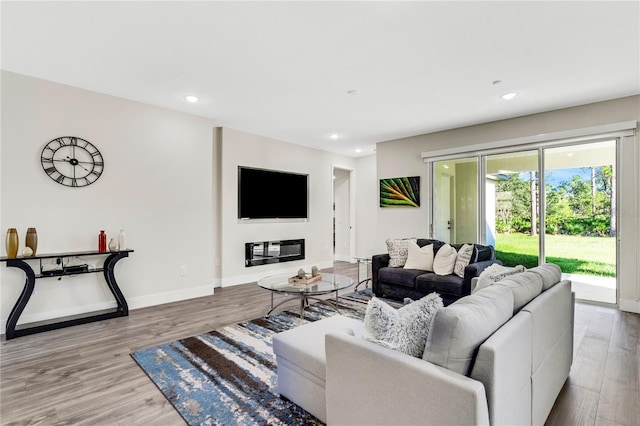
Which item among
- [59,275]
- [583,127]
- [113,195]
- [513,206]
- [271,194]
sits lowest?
[59,275]

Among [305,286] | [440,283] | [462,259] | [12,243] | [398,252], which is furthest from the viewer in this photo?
[398,252]

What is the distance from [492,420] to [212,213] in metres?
4.62

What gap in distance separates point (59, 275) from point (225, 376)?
7.34 feet

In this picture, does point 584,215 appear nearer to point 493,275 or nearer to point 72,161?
point 493,275

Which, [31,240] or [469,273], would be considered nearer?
[31,240]

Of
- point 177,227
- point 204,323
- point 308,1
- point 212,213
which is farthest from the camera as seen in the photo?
point 212,213

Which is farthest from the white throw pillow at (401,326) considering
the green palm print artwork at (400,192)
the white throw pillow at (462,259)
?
the green palm print artwork at (400,192)

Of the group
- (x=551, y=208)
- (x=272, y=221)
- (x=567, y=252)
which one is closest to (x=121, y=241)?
(x=272, y=221)

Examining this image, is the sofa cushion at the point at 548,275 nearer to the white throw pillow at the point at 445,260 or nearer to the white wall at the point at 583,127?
the white throw pillow at the point at 445,260

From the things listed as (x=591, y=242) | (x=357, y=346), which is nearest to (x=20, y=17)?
(x=357, y=346)

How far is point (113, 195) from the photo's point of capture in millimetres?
3812

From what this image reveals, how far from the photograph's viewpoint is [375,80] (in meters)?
3.38

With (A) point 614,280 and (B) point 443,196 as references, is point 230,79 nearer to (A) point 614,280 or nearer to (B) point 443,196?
(B) point 443,196

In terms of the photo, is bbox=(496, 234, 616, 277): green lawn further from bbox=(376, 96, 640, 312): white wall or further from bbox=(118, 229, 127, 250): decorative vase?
bbox=(118, 229, 127, 250): decorative vase
